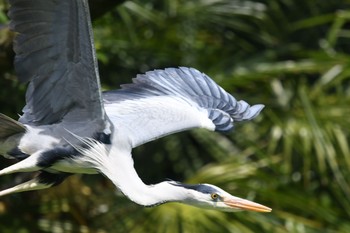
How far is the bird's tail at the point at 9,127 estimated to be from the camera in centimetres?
307

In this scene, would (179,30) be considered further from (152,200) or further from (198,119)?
(152,200)

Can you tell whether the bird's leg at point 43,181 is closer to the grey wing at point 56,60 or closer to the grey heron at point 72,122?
the grey heron at point 72,122

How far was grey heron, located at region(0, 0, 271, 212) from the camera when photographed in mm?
2973

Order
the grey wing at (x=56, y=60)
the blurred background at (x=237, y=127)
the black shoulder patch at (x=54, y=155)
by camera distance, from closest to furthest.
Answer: the grey wing at (x=56, y=60) < the black shoulder patch at (x=54, y=155) < the blurred background at (x=237, y=127)

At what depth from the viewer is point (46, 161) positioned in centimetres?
305

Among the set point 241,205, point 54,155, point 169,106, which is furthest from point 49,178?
point 241,205

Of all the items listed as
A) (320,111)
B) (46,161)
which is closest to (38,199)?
(320,111)

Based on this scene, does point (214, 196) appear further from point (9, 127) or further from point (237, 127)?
point (237, 127)

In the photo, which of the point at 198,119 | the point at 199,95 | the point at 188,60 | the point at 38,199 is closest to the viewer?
the point at 198,119

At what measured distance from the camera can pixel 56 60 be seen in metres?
3.03

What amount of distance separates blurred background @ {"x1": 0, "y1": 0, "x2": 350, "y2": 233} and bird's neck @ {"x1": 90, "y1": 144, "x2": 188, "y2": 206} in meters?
1.00

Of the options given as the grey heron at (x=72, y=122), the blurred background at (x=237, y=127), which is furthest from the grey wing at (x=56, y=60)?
the blurred background at (x=237, y=127)

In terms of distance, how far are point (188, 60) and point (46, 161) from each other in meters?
1.83

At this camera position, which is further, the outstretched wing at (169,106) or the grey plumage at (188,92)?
the grey plumage at (188,92)
